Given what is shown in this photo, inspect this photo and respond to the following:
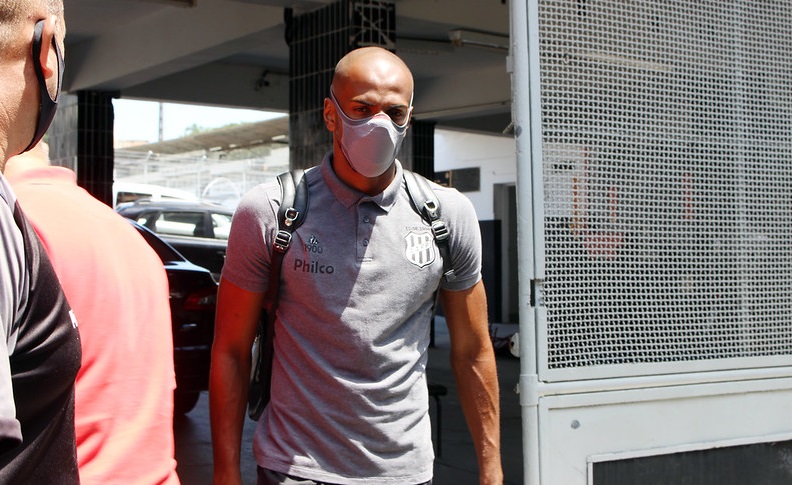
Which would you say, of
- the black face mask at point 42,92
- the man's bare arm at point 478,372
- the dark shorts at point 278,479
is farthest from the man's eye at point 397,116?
the black face mask at point 42,92

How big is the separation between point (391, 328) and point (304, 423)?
0.34 meters

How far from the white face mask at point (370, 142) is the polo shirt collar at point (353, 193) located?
2.3 inches

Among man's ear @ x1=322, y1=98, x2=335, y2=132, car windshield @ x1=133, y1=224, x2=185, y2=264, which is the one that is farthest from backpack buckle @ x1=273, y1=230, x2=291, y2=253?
car windshield @ x1=133, y1=224, x2=185, y2=264

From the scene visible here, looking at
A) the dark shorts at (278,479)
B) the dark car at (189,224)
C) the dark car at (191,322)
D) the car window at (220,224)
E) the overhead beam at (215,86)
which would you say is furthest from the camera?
the overhead beam at (215,86)

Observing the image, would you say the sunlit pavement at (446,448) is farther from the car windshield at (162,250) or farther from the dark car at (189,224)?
the dark car at (189,224)

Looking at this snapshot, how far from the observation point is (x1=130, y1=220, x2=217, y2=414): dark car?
704cm

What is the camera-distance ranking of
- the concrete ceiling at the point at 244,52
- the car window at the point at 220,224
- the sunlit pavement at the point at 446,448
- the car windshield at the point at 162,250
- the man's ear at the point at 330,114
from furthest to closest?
the car window at the point at 220,224, the concrete ceiling at the point at 244,52, the car windshield at the point at 162,250, the sunlit pavement at the point at 446,448, the man's ear at the point at 330,114

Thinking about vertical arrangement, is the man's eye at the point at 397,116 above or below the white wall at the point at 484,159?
below

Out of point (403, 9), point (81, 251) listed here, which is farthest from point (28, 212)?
point (403, 9)

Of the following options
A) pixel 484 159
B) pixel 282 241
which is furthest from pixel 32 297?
pixel 484 159

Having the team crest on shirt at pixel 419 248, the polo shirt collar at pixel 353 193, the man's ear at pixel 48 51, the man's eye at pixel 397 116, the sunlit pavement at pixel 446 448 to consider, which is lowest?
the sunlit pavement at pixel 446 448

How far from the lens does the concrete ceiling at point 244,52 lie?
360 inches

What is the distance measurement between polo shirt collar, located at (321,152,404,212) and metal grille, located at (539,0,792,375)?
2.74 feet

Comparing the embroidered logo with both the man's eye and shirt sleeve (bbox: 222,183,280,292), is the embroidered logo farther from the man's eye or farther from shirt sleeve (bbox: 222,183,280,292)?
the man's eye
